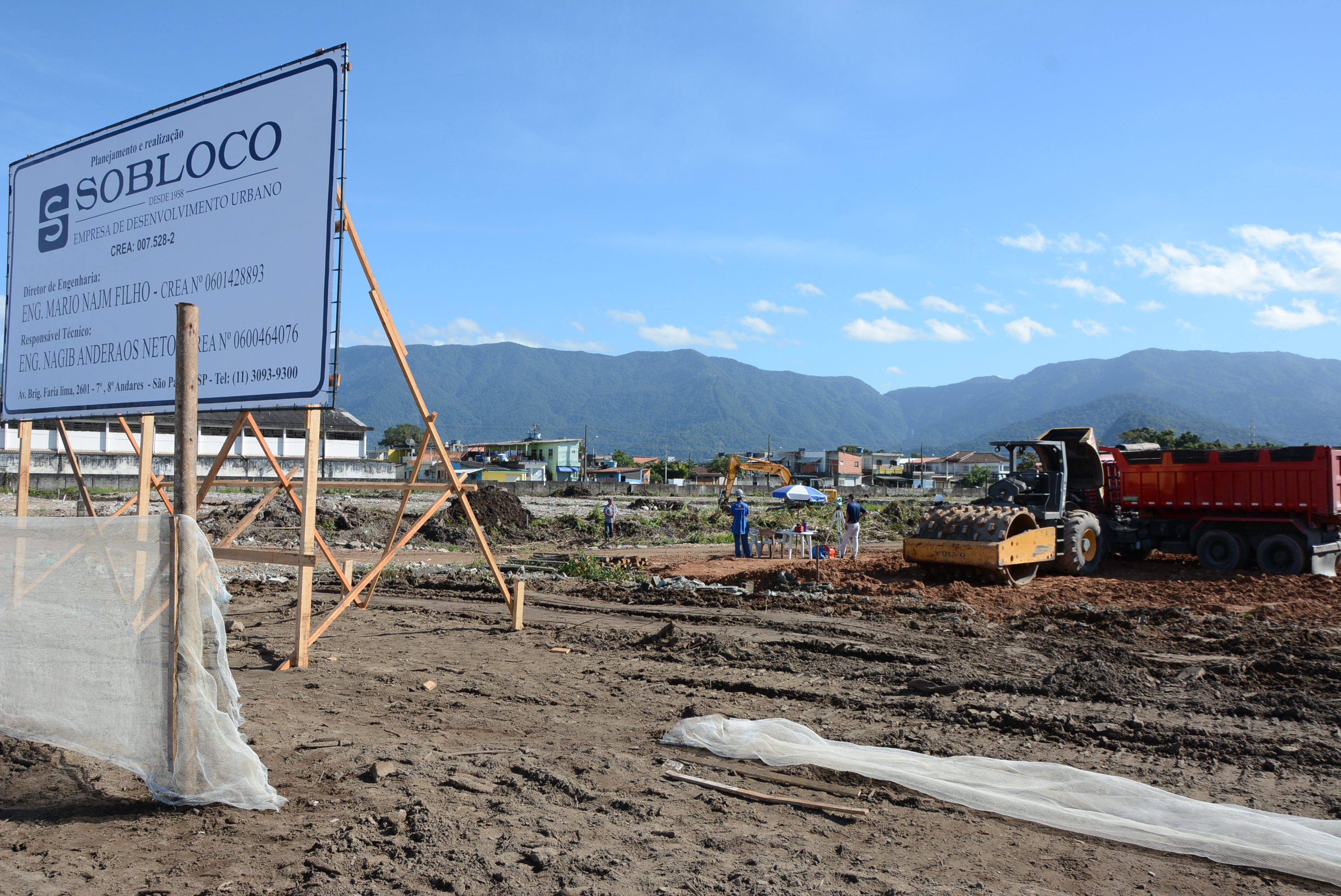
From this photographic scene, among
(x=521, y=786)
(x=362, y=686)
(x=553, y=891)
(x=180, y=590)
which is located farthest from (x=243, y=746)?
(x=362, y=686)

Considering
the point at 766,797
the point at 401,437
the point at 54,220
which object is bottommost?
the point at 766,797

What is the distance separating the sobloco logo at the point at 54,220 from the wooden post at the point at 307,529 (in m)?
3.46

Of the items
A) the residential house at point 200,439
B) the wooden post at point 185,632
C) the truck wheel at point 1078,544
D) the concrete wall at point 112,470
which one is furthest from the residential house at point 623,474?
the wooden post at point 185,632

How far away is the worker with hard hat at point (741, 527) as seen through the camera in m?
22.7

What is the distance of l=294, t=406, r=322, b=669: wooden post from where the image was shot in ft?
25.5

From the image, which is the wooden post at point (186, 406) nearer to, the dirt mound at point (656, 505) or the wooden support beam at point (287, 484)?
the wooden support beam at point (287, 484)

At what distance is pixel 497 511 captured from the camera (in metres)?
31.1

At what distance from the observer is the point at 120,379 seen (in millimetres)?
7906

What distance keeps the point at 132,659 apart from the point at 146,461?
3.96 metres

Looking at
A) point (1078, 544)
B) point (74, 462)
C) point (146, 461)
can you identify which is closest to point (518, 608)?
point (146, 461)

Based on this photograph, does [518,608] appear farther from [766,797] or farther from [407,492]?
[766,797]

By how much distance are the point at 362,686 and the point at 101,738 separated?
10.2 ft

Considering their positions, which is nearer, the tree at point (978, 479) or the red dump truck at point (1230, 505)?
the red dump truck at point (1230, 505)

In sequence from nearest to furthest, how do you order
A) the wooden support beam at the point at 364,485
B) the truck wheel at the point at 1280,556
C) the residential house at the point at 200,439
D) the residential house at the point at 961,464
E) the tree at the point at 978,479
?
the wooden support beam at the point at 364,485
the truck wheel at the point at 1280,556
the residential house at the point at 200,439
the tree at the point at 978,479
the residential house at the point at 961,464
